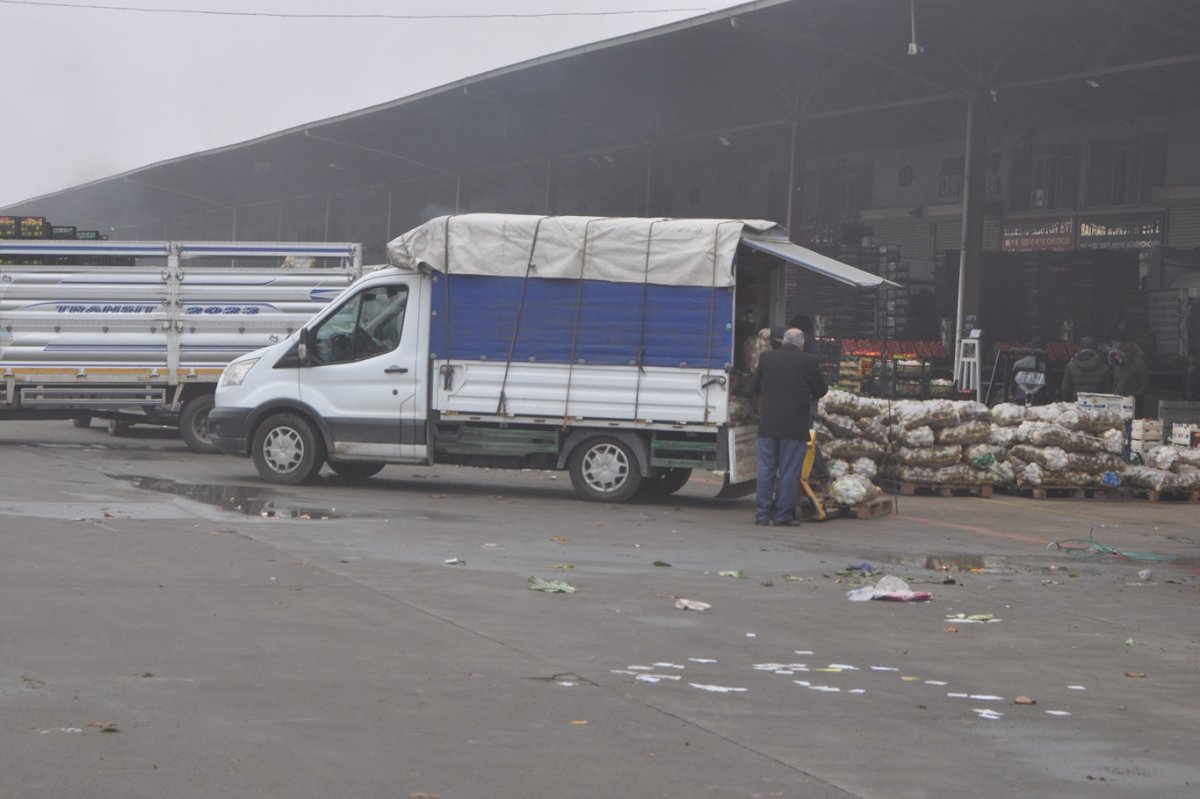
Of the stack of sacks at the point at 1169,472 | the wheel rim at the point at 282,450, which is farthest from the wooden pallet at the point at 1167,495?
the wheel rim at the point at 282,450

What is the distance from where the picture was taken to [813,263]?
1440 cm

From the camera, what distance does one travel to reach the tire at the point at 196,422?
782 inches

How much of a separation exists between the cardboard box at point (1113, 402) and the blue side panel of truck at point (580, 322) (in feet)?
25.0

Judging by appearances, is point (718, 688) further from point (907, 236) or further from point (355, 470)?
point (907, 236)

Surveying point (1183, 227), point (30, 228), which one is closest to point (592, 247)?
point (30, 228)

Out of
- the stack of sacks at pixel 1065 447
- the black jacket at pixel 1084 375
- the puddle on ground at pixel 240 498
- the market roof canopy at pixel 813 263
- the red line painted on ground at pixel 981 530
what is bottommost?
the puddle on ground at pixel 240 498

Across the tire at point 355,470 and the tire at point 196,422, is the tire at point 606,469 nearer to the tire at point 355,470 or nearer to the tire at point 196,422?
the tire at point 355,470

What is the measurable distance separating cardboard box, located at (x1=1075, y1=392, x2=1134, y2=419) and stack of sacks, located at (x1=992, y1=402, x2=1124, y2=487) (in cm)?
200

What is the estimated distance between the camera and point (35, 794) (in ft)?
15.5

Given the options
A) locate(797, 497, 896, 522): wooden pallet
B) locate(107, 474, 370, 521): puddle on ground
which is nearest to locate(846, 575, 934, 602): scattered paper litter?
locate(797, 497, 896, 522): wooden pallet

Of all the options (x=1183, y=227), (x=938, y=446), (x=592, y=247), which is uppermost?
(x=1183, y=227)

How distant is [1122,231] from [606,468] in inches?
758

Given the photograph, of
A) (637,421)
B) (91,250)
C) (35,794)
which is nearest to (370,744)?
(35,794)

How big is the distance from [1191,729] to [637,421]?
8854 millimetres
